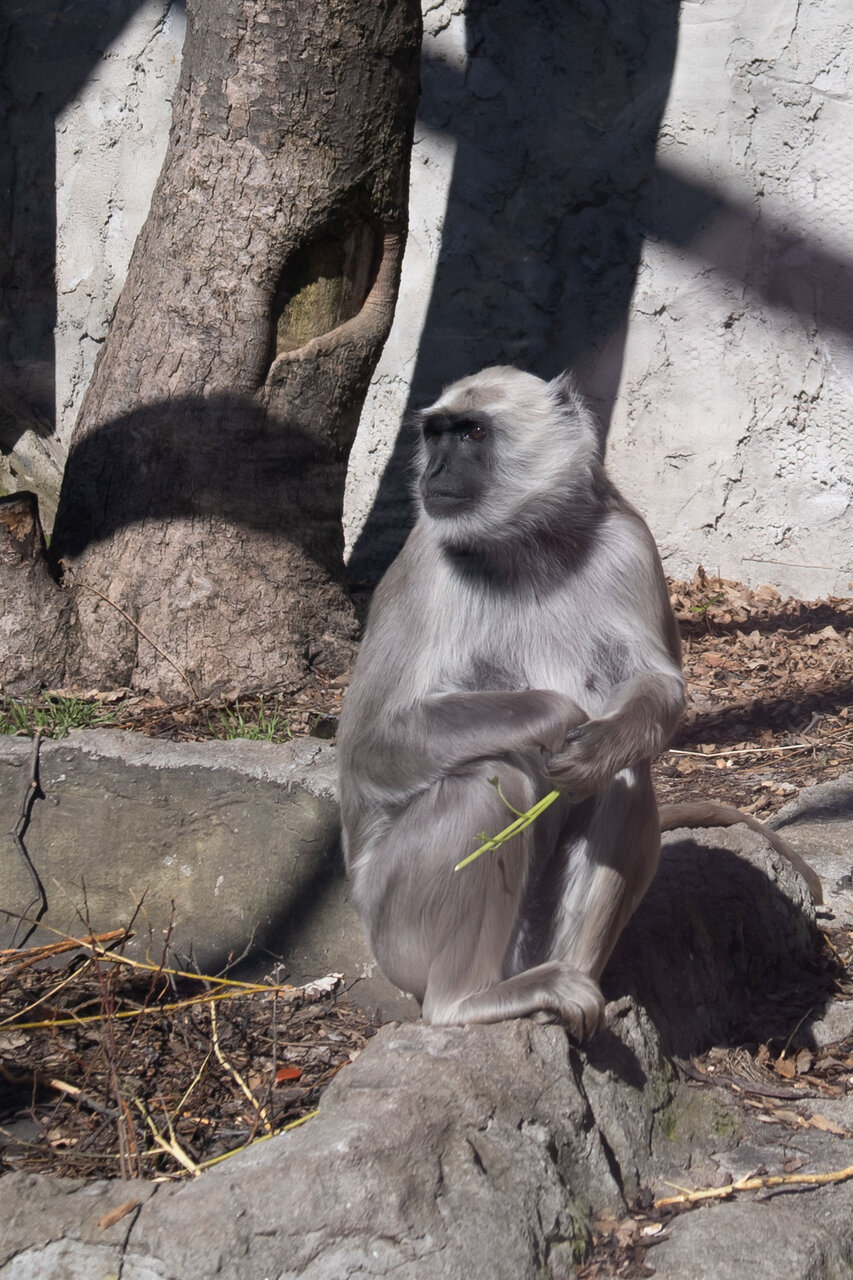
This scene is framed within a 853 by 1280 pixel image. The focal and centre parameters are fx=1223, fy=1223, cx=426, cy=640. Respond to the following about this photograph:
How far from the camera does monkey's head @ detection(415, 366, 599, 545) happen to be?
10.6 ft

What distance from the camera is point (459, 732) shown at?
2998 mm

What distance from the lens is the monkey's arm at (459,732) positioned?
2.97 m

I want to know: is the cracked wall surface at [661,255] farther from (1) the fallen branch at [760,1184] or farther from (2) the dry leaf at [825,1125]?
(1) the fallen branch at [760,1184]

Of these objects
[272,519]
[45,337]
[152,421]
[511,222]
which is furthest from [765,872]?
[45,337]

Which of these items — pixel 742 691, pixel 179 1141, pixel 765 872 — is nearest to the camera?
pixel 179 1141

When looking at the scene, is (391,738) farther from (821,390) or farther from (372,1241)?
(821,390)

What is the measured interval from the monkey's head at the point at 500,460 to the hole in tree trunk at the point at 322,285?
81.0 inches

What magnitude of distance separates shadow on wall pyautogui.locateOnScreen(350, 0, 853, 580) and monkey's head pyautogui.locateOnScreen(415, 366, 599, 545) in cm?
363

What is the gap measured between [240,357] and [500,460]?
7.27ft

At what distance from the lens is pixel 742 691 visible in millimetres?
5867

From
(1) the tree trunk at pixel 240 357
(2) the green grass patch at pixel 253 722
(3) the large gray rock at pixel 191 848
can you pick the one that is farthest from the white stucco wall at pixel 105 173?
Result: (3) the large gray rock at pixel 191 848

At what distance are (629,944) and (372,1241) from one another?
1.54m

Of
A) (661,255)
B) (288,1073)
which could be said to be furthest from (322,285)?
(288,1073)

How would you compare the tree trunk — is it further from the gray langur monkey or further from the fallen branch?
the fallen branch
